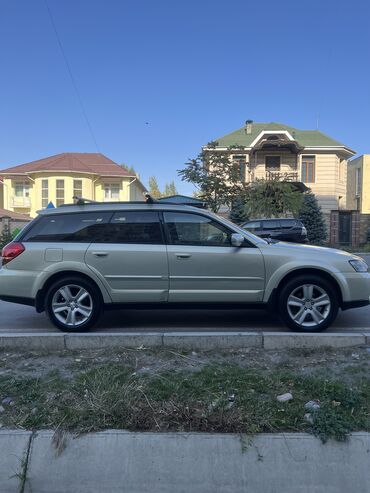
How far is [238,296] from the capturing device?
5.72 meters

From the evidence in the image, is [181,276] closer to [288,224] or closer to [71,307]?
[71,307]

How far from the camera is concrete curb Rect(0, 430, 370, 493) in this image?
305 cm

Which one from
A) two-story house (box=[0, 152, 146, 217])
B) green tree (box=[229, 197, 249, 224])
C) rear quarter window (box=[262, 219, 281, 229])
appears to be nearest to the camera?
rear quarter window (box=[262, 219, 281, 229])

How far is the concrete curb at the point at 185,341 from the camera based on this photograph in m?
4.95

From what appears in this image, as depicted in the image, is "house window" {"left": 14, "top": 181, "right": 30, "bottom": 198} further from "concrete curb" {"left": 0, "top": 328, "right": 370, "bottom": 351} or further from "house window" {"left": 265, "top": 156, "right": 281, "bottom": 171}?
"concrete curb" {"left": 0, "top": 328, "right": 370, "bottom": 351}

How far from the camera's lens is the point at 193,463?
313 centimetres

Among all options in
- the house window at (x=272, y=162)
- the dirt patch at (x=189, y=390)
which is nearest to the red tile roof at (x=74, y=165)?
the house window at (x=272, y=162)

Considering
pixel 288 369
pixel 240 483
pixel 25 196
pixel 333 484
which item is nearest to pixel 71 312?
pixel 288 369

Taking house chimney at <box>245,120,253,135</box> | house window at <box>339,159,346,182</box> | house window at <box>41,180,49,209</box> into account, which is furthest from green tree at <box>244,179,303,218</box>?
house window at <box>41,180,49,209</box>

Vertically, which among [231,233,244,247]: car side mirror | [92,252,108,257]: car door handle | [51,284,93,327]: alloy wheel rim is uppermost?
[231,233,244,247]: car side mirror

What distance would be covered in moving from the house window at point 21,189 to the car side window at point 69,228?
33.3m

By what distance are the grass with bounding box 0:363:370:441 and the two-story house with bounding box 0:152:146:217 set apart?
31912 mm

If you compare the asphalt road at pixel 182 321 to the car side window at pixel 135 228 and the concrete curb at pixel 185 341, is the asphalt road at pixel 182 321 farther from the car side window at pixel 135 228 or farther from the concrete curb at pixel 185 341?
the car side window at pixel 135 228

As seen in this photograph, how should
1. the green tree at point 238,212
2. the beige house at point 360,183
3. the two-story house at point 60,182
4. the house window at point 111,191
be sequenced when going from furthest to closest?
the beige house at point 360,183, the house window at point 111,191, the two-story house at point 60,182, the green tree at point 238,212
